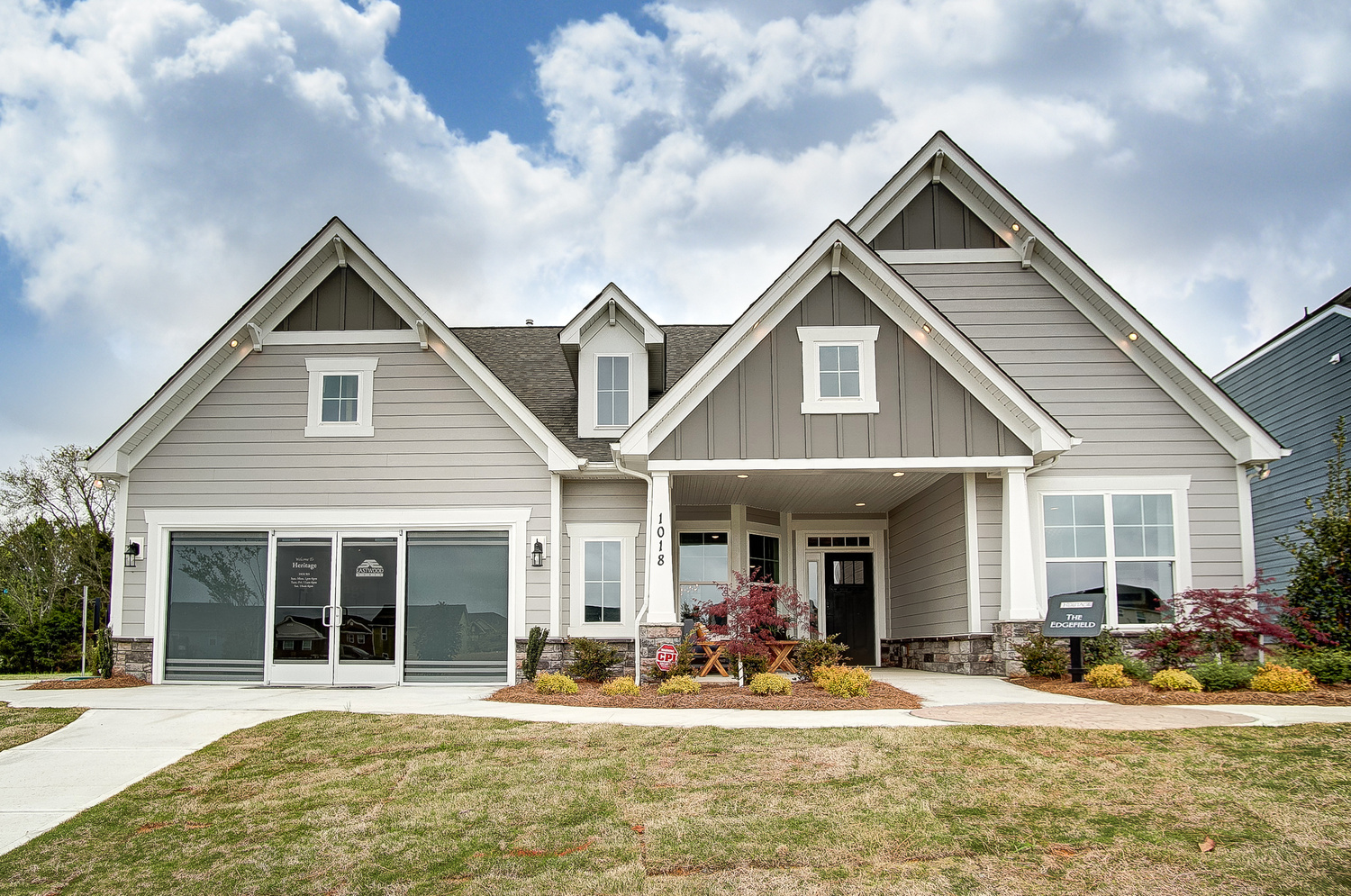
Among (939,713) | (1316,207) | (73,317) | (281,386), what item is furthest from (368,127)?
(1316,207)

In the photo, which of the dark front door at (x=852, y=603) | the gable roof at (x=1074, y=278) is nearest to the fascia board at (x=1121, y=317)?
the gable roof at (x=1074, y=278)

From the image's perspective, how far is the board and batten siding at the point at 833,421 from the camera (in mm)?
13094

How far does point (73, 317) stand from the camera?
21.0 metres

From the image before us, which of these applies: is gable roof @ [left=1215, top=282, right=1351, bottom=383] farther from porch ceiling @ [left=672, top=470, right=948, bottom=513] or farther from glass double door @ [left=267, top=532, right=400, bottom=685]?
glass double door @ [left=267, top=532, right=400, bottom=685]

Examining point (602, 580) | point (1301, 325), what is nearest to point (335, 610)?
point (602, 580)

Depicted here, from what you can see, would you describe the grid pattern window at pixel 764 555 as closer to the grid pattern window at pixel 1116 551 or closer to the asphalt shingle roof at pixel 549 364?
the asphalt shingle roof at pixel 549 364

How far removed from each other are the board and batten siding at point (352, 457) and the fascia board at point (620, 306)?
5.95 ft

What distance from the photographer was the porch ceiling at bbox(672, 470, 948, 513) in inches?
563

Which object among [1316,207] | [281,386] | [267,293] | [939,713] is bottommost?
[939,713]

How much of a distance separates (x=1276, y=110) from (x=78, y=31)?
21.1 m

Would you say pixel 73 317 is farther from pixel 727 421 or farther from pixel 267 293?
pixel 727 421

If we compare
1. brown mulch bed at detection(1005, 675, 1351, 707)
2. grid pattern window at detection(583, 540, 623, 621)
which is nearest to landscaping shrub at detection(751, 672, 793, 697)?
brown mulch bed at detection(1005, 675, 1351, 707)

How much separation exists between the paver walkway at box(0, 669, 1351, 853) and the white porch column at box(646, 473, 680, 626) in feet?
7.66

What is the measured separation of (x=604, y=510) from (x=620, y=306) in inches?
126
